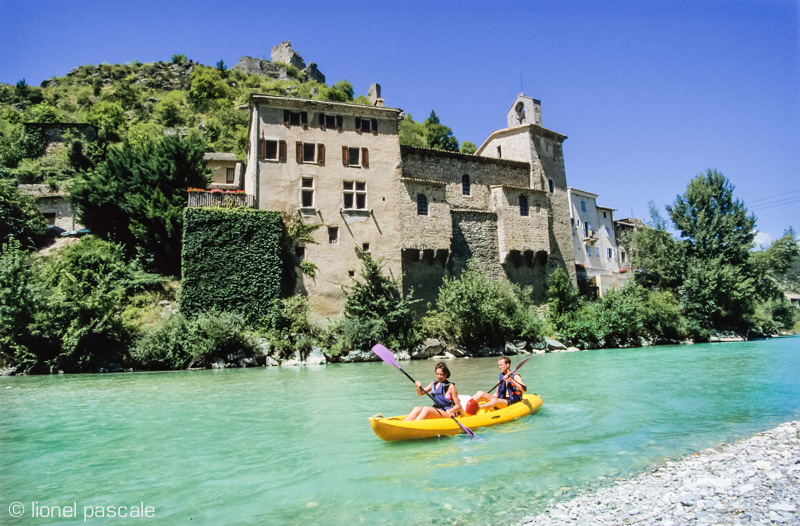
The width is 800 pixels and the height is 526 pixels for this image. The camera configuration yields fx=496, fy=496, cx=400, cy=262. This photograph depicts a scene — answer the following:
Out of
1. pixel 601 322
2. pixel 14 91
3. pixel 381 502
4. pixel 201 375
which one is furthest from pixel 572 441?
pixel 14 91

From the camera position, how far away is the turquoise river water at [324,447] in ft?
17.6

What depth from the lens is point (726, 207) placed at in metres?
38.3

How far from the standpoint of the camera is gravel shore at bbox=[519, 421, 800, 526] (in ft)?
14.5

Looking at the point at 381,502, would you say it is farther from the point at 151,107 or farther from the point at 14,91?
the point at 14,91

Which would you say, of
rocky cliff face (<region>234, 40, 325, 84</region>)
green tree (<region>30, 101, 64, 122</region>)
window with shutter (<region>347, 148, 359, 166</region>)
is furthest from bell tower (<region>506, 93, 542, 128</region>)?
rocky cliff face (<region>234, 40, 325, 84</region>)

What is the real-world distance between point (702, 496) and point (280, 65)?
96915mm

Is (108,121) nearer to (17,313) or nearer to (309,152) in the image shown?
(309,152)

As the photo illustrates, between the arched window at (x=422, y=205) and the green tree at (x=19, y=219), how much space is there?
2280 centimetres

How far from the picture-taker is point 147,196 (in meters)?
26.0

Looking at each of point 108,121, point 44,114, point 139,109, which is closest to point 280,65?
point 139,109

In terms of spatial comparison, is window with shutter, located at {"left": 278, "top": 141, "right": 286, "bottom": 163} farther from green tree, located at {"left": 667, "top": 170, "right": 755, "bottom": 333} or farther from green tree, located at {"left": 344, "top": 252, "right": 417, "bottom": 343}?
green tree, located at {"left": 667, "top": 170, "right": 755, "bottom": 333}

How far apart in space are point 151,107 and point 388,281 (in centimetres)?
5438

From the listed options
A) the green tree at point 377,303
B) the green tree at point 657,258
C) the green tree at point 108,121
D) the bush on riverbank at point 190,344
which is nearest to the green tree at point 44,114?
the green tree at point 108,121

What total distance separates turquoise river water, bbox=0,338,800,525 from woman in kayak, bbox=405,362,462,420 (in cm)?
51
